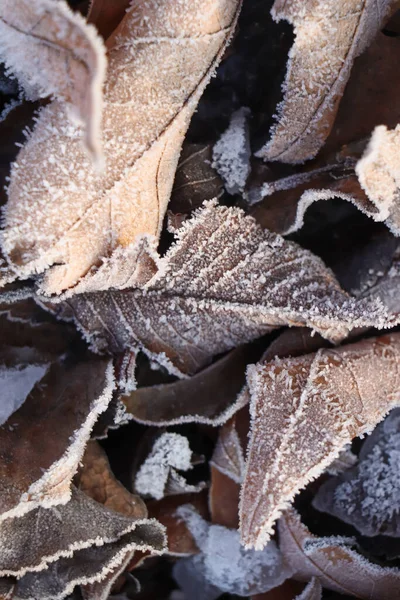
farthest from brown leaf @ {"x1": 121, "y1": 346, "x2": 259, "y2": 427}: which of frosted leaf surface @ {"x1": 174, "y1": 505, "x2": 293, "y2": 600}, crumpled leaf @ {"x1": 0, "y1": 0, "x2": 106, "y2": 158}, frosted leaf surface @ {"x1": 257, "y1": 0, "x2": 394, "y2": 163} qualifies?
crumpled leaf @ {"x1": 0, "y1": 0, "x2": 106, "y2": 158}

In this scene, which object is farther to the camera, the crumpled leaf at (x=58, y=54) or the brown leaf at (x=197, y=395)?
the brown leaf at (x=197, y=395)

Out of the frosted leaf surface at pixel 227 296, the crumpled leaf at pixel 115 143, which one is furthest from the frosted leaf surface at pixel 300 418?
the crumpled leaf at pixel 115 143

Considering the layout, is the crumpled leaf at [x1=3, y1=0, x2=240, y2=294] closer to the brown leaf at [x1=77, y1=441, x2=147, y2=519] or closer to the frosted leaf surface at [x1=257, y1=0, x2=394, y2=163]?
the frosted leaf surface at [x1=257, y1=0, x2=394, y2=163]

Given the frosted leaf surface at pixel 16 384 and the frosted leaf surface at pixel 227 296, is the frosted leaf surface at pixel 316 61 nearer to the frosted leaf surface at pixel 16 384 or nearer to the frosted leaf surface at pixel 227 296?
the frosted leaf surface at pixel 227 296

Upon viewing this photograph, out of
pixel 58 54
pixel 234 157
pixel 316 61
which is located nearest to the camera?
pixel 58 54

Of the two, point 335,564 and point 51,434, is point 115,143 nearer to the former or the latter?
point 51,434

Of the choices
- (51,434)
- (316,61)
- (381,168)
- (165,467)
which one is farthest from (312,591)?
(316,61)
